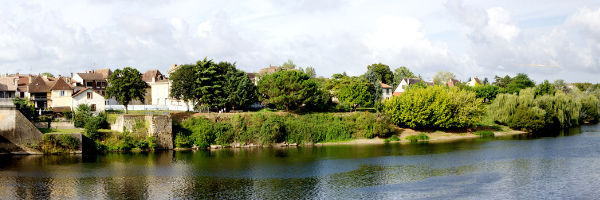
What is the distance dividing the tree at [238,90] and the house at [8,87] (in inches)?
1428

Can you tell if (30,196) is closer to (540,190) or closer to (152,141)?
(152,141)

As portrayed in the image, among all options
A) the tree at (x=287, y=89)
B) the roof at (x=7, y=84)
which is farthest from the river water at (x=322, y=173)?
the roof at (x=7, y=84)

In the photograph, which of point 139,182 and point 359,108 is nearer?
point 139,182

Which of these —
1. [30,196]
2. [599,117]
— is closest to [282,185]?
[30,196]

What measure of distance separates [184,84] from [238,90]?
24.5 ft

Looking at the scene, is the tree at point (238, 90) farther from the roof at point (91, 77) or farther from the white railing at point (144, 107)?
the roof at point (91, 77)

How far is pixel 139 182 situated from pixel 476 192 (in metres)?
24.8

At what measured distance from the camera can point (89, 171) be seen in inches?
1483

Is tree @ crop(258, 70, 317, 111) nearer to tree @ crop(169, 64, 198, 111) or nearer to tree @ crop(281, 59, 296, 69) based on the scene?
tree @ crop(169, 64, 198, 111)

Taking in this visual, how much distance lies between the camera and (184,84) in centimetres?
6031

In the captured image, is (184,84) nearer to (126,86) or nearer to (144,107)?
(126,86)

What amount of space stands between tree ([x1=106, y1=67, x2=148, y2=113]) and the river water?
41.7 feet

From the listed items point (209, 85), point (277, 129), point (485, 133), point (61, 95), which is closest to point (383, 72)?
point (485, 133)

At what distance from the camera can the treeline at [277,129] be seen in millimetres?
53938
